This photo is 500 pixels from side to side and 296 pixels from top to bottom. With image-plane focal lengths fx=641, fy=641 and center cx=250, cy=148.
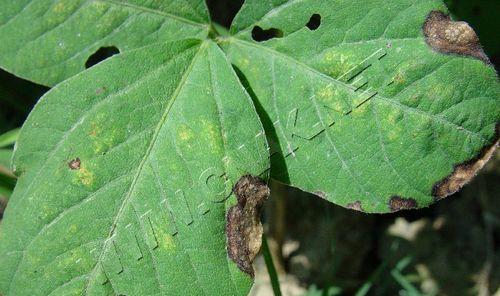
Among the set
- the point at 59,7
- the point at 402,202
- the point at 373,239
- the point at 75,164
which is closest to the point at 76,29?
the point at 59,7

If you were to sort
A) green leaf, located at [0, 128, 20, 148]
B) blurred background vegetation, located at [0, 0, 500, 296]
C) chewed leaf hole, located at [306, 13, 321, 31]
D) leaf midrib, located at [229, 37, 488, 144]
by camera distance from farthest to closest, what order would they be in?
blurred background vegetation, located at [0, 0, 500, 296] → green leaf, located at [0, 128, 20, 148] → chewed leaf hole, located at [306, 13, 321, 31] → leaf midrib, located at [229, 37, 488, 144]

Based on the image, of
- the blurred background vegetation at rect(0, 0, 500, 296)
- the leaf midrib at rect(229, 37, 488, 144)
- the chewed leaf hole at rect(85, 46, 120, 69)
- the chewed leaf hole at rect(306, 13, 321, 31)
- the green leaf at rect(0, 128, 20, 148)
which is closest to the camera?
the leaf midrib at rect(229, 37, 488, 144)

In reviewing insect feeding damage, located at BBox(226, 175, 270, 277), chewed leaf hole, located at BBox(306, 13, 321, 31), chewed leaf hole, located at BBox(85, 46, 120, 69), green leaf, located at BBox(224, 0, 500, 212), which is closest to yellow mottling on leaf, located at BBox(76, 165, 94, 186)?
insect feeding damage, located at BBox(226, 175, 270, 277)

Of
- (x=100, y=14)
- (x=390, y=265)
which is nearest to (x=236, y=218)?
(x=100, y=14)

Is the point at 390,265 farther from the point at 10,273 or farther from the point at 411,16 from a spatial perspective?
the point at 10,273

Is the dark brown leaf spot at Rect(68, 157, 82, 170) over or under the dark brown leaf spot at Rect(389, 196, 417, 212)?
over

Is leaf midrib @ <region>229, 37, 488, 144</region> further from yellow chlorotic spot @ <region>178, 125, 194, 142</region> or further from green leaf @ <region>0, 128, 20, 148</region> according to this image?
green leaf @ <region>0, 128, 20, 148</region>

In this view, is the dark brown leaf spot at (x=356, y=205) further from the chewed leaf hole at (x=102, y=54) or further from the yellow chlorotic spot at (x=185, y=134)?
the chewed leaf hole at (x=102, y=54)

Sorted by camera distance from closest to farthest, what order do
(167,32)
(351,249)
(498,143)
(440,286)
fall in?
1. (498,143)
2. (167,32)
3. (440,286)
4. (351,249)
